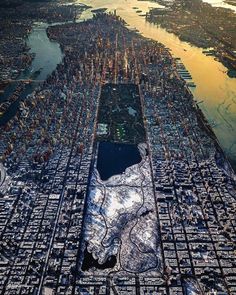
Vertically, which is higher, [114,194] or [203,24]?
[203,24]

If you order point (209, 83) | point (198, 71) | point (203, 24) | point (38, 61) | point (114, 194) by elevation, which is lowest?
point (38, 61)

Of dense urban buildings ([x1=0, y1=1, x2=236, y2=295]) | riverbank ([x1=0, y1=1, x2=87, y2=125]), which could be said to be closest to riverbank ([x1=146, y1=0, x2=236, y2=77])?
dense urban buildings ([x1=0, y1=1, x2=236, y2=295])

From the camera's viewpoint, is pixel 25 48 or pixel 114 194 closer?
pixel 114 194

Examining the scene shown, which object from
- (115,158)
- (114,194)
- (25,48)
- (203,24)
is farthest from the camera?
(203,24)

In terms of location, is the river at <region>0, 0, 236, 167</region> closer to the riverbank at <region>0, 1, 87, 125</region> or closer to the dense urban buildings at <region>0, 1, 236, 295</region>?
the riverbank at <region>0, 1, 87, 125</region>

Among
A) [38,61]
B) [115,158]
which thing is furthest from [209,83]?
[38,61]

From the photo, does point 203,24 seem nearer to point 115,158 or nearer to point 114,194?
point 115,158

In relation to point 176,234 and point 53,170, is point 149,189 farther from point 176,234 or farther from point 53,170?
point 53,170
